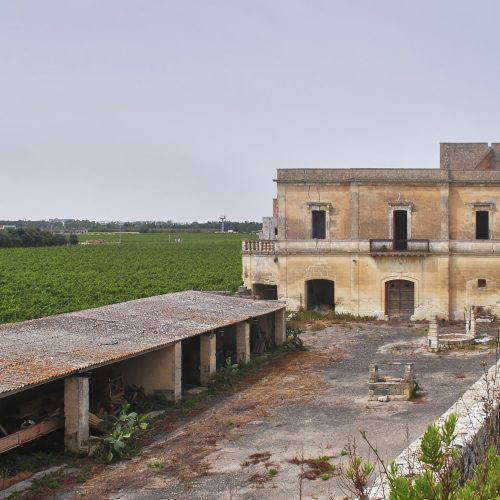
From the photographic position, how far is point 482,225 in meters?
31.8

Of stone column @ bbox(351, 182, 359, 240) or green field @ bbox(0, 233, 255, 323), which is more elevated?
stone column @ bbox(351, 182, 359, 240)

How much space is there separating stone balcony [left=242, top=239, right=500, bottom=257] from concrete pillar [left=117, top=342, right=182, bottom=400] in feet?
53.1

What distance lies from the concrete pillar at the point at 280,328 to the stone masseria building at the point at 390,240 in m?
7.35

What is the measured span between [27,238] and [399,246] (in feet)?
276

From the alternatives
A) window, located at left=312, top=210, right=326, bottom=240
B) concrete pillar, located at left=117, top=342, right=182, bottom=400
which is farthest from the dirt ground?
window, located at left=312, top=210, right=326, bottom=240

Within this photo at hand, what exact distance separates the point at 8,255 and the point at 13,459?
72231mm

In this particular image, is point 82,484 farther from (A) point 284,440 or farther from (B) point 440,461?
(B) point 440,461

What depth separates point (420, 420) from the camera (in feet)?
49.6

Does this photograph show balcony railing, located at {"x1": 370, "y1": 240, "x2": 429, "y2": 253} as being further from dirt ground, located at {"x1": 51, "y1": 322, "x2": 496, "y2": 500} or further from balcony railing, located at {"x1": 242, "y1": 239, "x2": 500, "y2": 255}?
dirt ground, located at {"x1": 51, "y1": 322, "x2": 496, "y2": 500}

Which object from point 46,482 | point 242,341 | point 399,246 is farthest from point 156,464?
point 399,246

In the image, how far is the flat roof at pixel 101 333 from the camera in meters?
13.3

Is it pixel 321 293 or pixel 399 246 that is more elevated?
pixel 399 246

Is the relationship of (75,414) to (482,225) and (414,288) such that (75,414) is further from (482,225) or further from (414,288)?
(482,225)

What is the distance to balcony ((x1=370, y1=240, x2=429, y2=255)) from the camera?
31.6m
